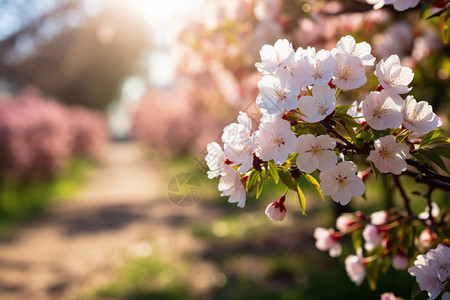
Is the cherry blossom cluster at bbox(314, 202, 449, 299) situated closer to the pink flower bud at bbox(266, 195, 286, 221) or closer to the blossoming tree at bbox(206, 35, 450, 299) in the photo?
the blossoming tree at bbox(206, 35, 450, 299)

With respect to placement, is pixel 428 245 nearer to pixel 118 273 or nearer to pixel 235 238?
pixel 118 273

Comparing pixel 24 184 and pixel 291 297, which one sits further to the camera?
pixel 24 184

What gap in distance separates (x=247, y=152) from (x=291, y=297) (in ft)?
9.30

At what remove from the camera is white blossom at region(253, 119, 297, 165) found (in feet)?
3.13

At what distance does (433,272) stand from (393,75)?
50 cm

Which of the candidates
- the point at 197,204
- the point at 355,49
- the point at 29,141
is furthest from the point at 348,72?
the point at 29,141

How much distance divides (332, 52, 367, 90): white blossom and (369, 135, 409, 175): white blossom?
14cm

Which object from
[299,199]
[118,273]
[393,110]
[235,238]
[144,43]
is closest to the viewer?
[393,110]

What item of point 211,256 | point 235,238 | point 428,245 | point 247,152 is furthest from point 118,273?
point 247,152

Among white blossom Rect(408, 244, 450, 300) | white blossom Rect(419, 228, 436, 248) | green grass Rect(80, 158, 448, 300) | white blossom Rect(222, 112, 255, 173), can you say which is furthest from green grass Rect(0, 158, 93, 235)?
white blossom Rect(408, 244, 450, 300)

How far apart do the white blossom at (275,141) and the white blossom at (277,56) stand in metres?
0.13

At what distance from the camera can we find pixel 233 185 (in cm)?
107

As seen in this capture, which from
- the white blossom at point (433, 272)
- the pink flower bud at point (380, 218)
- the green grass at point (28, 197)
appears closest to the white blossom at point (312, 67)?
the white blossom at point (433, 272)

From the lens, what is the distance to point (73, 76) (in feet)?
77.8
